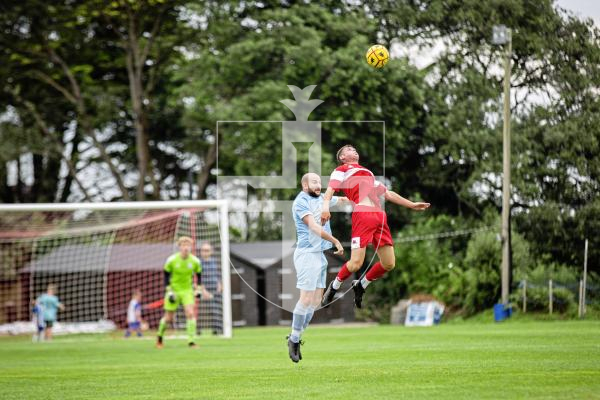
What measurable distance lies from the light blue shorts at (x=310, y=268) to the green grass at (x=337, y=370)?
3.40ft

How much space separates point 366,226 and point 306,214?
72cm

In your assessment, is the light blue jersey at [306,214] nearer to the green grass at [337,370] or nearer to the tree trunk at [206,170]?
the green grass at [337,370]

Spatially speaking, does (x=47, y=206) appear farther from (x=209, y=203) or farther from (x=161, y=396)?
(x=161, y=396)

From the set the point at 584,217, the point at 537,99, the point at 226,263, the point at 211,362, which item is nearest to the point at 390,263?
the point at 211,362

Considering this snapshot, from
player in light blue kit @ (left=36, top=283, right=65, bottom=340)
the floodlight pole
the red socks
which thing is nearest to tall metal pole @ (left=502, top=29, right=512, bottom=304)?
the floodlight pole

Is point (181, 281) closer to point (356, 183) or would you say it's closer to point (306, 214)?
point (306, 214)

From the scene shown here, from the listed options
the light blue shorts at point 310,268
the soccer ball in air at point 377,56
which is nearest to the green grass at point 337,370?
the light blue shorts at point 310,268

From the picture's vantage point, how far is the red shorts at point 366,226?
1162 cm

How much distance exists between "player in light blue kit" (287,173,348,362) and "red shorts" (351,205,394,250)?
0.78 feet

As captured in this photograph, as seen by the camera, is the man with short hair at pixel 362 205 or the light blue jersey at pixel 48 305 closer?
the man with short hair at pixel 362 205

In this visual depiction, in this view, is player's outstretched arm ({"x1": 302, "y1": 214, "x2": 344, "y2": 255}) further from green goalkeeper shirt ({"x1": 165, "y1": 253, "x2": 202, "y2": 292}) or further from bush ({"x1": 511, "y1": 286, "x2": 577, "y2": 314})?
bush ({"x1": 511, "y1": 286, "x2": 577, "y2": 314})

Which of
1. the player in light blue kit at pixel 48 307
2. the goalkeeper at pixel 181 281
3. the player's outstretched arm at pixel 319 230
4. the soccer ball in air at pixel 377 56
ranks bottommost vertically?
the player in light blue kit at pixel 48 307

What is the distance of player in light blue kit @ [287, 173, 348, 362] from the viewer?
11547 millimetres

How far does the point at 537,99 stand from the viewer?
28828mm
